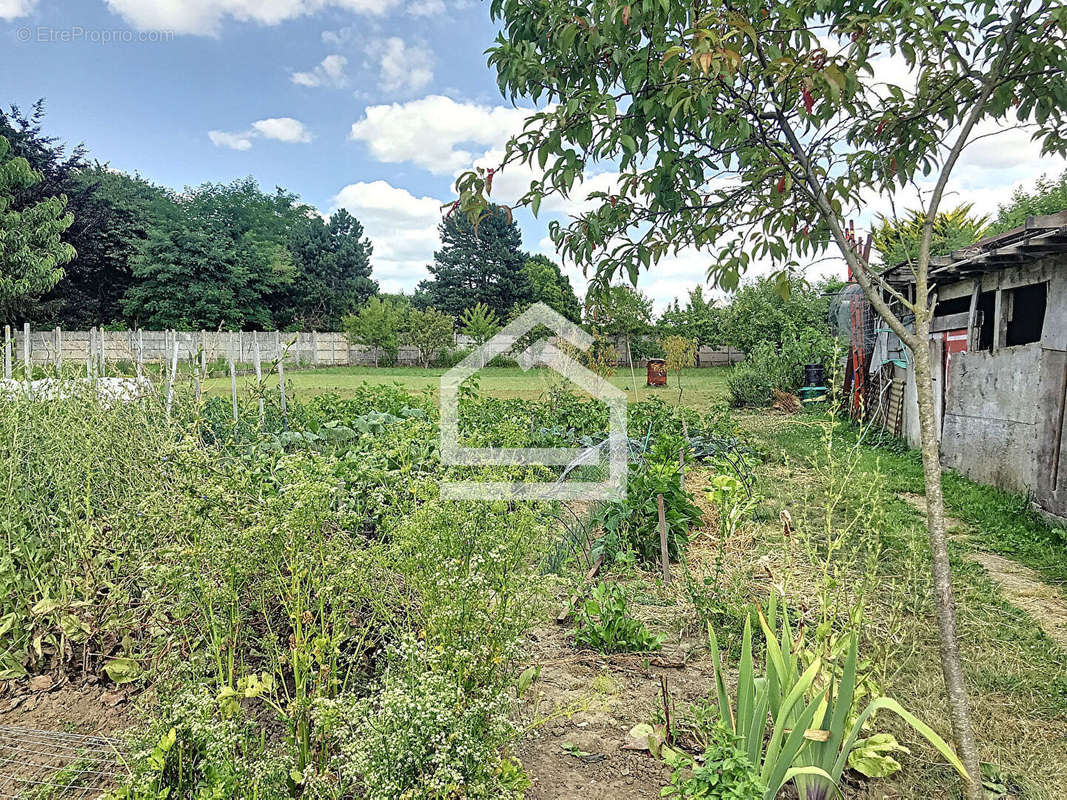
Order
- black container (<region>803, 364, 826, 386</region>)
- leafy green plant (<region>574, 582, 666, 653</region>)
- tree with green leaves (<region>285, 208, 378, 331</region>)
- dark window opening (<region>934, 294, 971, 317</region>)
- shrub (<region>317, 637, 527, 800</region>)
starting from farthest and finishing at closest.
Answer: tree with green leaves (<region>285, 208, 378, 331</region>) < black container (<region>803, 364, 826, 386</region>) < dark window opening (<region>934, 294, 971, 317</region>) < leafy green plant (<region>574, 582, 666, 653</region>) < shrub (<region>317, 637, 527, 800</region>)

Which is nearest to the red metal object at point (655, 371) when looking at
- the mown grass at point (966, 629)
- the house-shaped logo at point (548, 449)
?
the house-shaped logo at point (548, 449)

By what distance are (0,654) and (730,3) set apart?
3.21 metres

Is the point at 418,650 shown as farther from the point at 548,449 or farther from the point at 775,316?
the point at 775,316

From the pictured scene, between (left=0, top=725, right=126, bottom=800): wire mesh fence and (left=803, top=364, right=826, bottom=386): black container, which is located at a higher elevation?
(left=803, top=364, right=826, bottom=386): black container

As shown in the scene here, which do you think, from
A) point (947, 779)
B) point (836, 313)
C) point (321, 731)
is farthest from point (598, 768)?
point (836, 313)

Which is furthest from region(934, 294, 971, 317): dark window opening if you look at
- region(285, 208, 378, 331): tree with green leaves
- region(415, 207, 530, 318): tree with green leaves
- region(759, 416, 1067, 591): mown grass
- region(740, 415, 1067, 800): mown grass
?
region(285, 208, 378, 331): tree with green leaves

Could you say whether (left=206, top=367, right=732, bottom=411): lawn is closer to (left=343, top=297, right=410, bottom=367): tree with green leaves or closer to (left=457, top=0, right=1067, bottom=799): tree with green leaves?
(left=343, top=297, right=410, bottom=367): tree with green leaves

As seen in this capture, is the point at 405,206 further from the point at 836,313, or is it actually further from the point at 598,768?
the point at 598,768

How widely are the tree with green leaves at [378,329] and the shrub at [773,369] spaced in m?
14.3

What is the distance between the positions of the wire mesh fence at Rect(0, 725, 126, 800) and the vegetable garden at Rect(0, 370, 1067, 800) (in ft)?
0.07

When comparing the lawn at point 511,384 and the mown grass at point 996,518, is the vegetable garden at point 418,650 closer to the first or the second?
the mown grass at point 996,518

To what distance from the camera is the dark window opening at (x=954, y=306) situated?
22.9 feet

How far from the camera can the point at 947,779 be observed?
6.19 ft

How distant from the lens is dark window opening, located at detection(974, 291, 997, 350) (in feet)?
20.5
